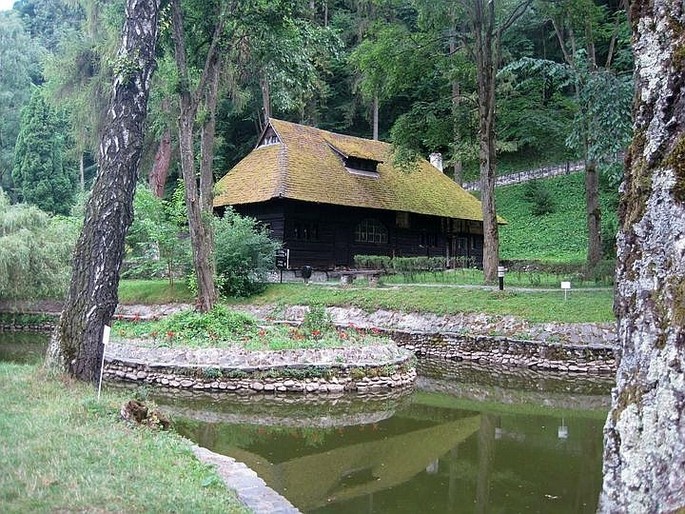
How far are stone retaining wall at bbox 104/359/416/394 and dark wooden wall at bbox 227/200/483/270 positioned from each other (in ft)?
42.4

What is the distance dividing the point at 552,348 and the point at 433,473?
870 centimetres

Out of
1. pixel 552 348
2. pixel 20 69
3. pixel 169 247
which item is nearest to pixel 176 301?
pixel 169 247

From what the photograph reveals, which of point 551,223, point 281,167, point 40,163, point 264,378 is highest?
point 40,163

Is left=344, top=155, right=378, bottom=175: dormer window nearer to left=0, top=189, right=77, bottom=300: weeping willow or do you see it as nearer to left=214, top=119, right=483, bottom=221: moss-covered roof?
left=214, top=119, right=483, bottom=221: moss-covered roof

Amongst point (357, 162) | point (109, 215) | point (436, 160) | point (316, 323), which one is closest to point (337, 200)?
point (357, 162)

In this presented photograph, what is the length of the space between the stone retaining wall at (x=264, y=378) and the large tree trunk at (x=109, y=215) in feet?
12.1

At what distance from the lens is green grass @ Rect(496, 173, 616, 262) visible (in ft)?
111

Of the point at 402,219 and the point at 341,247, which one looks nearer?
the point at 341,247

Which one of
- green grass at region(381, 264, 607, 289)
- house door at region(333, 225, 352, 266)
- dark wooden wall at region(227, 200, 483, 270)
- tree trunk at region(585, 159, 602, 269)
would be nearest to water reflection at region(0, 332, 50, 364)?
dark wooden wall at region(227, 200, 483, 270)

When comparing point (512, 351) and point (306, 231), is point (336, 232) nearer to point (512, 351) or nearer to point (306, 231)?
point (306, 231)

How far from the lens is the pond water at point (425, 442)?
23.4 feet

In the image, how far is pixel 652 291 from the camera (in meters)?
2.94

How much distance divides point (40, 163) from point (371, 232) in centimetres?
2444

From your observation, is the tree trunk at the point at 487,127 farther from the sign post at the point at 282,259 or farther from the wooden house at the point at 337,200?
the sign post at the point at 282,259
